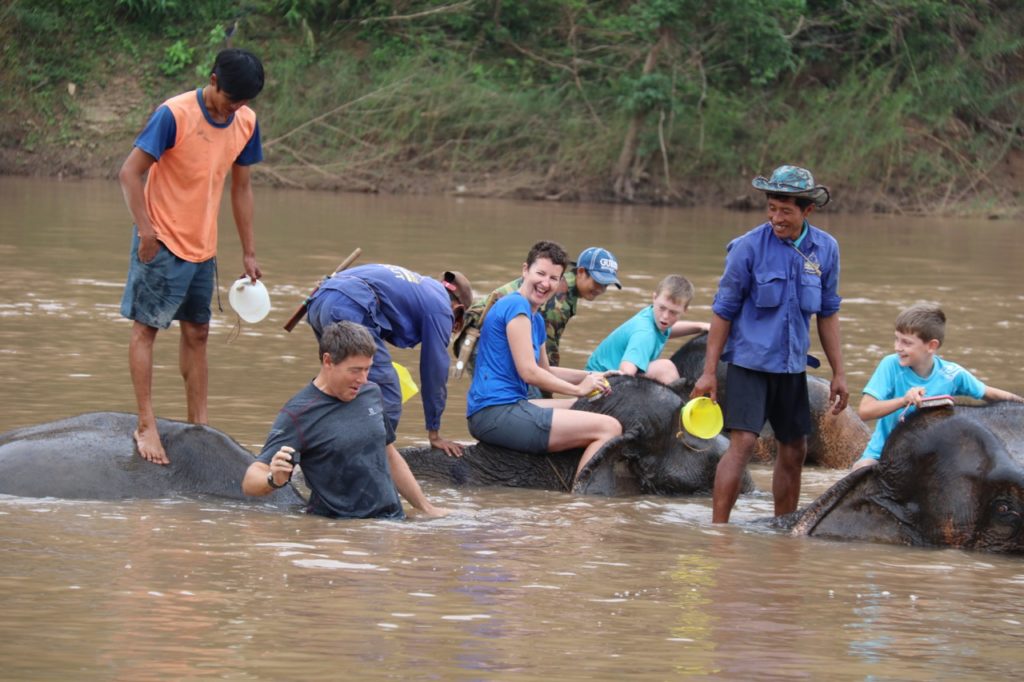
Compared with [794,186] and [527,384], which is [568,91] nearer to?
[527,384]

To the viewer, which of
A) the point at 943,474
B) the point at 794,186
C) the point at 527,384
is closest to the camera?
the point at 943,474

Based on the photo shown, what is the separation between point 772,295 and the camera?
6.77 metres

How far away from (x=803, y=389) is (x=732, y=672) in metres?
2.60

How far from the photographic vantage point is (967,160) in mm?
26531

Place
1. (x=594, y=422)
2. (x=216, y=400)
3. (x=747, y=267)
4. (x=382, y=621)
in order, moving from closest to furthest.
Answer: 1. (x=382, y=621)
2. (x=747, y=267)
3. (x=594, y=422)
4. (x=216, y=400)

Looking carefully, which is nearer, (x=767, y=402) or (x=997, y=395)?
(x=997, y=395)

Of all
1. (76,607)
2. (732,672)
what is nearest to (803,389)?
(732,672)

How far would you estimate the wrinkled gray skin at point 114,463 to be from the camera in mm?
6504

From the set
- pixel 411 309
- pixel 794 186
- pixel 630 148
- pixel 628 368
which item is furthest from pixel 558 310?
pixel 630 148

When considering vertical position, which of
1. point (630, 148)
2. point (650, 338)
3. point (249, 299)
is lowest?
point (650, 338)

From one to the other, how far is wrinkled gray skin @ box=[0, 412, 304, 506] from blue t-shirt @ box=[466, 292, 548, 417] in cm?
130

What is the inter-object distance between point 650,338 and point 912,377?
70.2 inches

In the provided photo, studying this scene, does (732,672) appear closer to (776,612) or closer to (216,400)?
(776,612)

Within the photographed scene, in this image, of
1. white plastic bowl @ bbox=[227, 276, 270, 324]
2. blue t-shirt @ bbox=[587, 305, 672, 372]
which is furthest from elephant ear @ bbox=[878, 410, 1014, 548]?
white plastic bowl @ bbox=[227, 276, 270, 324]
